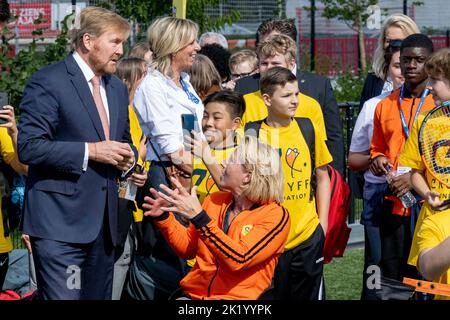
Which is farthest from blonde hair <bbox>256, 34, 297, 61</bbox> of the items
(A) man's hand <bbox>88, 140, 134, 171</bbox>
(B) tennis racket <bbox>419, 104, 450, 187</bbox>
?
(A) man's hand <bbox>88, 140, 134, 171</bbox>

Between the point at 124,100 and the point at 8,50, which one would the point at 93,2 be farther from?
the point at 124,100

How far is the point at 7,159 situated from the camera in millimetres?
6270

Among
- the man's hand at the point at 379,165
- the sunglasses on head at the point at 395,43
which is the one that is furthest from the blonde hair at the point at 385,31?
the man's hand at the point at 379,165

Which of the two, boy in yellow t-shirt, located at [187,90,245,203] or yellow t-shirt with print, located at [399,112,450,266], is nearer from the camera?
yellow t-shirt with print, located at [399,112,450,266]

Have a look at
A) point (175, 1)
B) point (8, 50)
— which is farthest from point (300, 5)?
point (175, 1)

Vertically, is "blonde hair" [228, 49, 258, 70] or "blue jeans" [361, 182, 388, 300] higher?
"blonde hair" [228, 49, 258, 70]

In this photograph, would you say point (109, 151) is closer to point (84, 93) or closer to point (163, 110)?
point (84, 93)

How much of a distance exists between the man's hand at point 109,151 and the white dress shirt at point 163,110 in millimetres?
1000

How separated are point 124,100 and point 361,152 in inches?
84.2

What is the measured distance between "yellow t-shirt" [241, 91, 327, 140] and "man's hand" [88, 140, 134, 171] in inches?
60.4

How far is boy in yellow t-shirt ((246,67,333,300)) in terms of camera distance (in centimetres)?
632

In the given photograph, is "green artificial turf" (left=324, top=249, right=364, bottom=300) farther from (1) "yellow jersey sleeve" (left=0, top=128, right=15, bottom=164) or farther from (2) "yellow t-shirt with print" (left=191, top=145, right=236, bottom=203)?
(1) "yellow jersey sleeve" (left=0, top=128, right=15, bottom=164)
